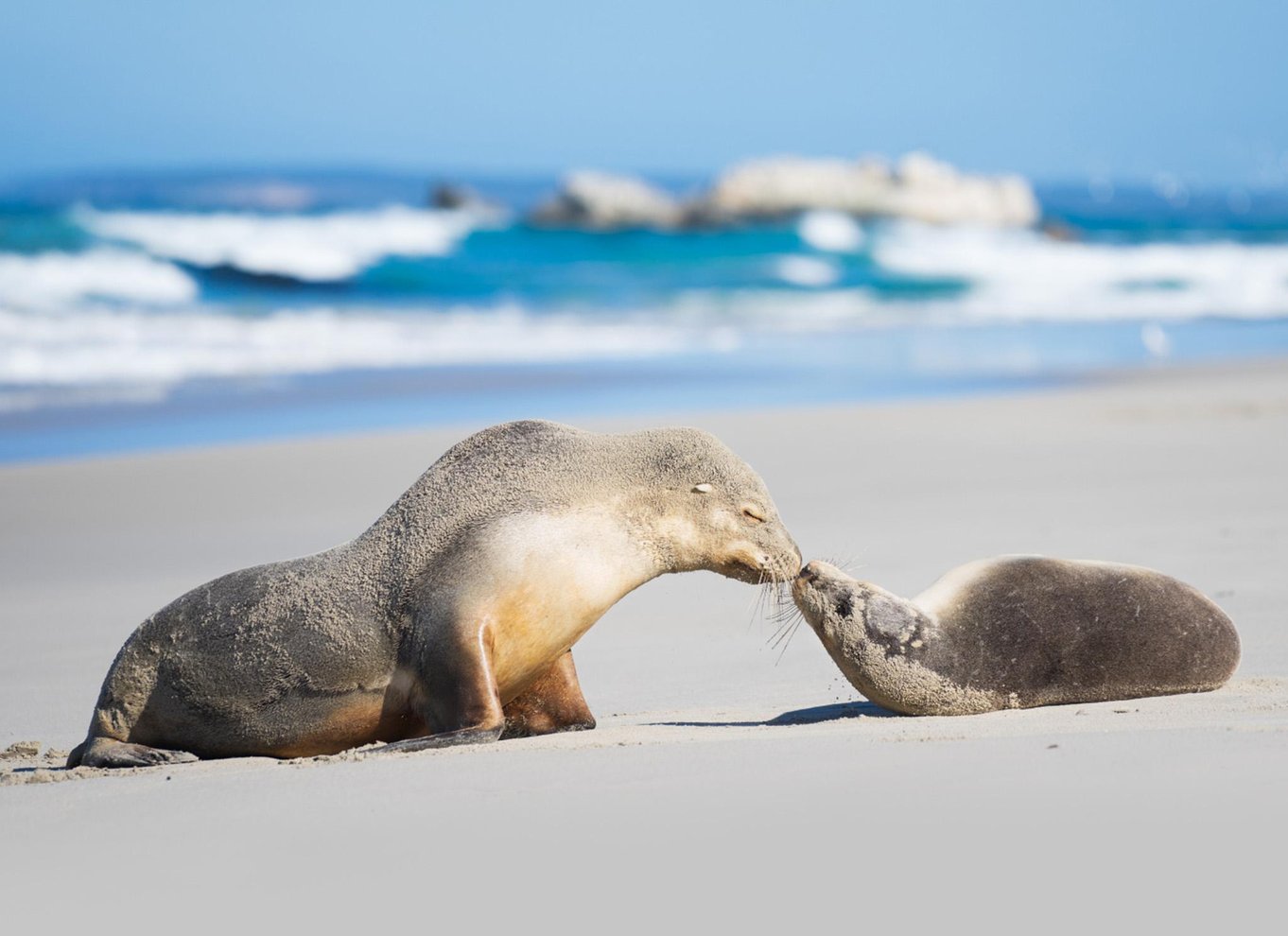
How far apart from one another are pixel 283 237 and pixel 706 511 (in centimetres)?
3298

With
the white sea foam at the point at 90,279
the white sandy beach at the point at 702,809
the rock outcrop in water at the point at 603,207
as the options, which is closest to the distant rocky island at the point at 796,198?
the rock outcrop in water at the point at 603,207

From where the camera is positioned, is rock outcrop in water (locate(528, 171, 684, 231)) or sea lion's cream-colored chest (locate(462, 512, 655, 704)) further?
rock outcrop in water (locate(528, 171, 684, 231))

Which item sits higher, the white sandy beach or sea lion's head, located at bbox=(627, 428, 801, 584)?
sea lion's head, located at bbox=(627, 428, 801, 584)

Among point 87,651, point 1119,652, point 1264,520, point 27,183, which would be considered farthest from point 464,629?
point 27,183

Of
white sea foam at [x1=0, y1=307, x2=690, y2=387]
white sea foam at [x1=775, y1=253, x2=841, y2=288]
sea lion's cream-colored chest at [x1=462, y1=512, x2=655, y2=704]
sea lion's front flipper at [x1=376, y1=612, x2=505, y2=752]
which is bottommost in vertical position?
sea lion's front flipper at [x1=376, y1=612, x2=505, y2=752]

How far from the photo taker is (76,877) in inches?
135

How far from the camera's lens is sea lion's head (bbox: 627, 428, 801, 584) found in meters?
5.02

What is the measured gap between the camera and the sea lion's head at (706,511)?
502cm

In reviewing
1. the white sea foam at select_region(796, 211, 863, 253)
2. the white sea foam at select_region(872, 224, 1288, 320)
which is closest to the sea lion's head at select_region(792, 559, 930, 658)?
the white sea foam at select_region(872, 224, 1288, 320)

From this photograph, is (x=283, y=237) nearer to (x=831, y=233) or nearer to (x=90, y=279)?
(x=90, y=279)

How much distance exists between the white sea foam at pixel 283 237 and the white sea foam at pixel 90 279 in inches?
68.0

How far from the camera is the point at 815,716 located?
5.21 meters

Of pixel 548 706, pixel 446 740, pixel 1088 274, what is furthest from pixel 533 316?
pixel 446 740

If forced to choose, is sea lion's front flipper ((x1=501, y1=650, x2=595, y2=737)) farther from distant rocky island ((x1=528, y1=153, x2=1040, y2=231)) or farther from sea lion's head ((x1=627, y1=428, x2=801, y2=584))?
distant rocky island ((x1=528, y1=153, x2=1040, y2=231))
